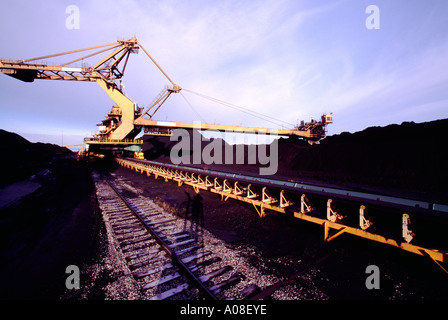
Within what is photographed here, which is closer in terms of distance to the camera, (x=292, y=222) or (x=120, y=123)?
(x=292, y=222)

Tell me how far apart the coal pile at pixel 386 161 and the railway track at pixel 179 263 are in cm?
1261

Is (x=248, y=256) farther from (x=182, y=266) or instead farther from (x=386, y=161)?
(x=386, y=161)

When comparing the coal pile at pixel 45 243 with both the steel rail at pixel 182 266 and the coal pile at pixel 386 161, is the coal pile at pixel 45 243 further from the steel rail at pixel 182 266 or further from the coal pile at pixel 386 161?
the coal pile at pixel 386 161

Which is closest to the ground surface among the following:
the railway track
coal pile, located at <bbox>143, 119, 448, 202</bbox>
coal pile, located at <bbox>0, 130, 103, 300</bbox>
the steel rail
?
coal pile, located at <bbox>0, 130, 103, 300</bbox>

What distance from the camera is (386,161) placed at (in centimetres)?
1716

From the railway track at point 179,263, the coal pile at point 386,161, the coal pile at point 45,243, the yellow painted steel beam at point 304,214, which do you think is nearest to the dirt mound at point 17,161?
the coal pile at point 45,243

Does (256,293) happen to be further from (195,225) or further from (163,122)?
(163,122)

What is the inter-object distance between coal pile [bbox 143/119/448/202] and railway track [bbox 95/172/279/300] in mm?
12605

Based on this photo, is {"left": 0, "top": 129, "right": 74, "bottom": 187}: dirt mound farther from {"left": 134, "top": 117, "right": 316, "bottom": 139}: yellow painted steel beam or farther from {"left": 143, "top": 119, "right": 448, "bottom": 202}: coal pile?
{"left": 143, "top": 119, "right": 448, "bottom": 202}: coal pile

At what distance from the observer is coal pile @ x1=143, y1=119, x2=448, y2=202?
46.5ft

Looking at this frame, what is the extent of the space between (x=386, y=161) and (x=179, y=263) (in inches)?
808
